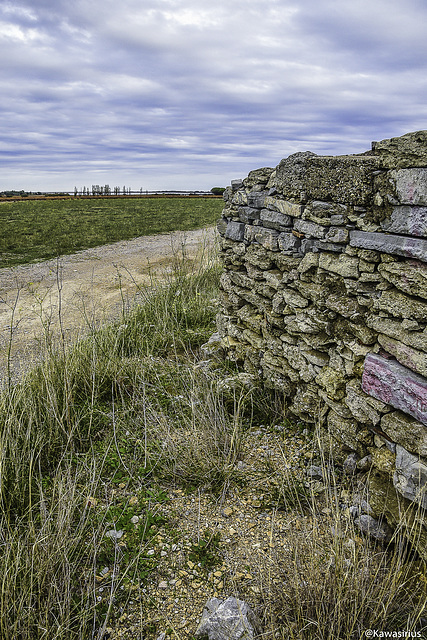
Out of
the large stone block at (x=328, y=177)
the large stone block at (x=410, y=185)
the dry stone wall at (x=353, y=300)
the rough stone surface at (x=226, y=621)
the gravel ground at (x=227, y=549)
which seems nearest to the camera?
the rough stone surface at (x=226, y=621)

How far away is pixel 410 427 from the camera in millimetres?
2578

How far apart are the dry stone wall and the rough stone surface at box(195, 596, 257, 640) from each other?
1.03 metres

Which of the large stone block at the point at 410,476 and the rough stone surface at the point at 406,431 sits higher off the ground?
the rough stone surface at the point at 406,431

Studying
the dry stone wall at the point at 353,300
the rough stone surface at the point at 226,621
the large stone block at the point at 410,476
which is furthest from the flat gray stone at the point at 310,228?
the rough stone surface at the point at 226,621

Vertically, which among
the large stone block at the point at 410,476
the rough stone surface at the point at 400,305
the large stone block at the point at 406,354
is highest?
the rough stone surface at the point at 400,305

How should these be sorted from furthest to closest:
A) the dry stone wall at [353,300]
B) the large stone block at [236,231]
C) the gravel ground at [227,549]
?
1. the large stone block at [236,231]
2. the dry stone wall at [353,300]
3. the gravel ground at [227,549]

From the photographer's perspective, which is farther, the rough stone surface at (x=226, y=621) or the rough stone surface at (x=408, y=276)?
the rough stone surface at (x=408, y=276)

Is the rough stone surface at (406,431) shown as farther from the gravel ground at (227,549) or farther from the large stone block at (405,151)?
the large stone block at (405,151)

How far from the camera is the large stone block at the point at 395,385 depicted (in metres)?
2.50

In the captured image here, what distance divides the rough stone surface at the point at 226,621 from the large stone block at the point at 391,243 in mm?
2156

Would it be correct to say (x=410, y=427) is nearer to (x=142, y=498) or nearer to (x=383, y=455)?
(x=383, y=455)

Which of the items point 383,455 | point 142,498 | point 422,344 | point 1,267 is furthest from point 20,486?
point 1,267

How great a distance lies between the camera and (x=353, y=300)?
3080 mm

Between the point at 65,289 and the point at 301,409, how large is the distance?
677cm
